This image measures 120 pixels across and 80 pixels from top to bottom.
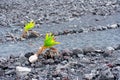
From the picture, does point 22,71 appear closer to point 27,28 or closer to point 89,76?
point 89,76

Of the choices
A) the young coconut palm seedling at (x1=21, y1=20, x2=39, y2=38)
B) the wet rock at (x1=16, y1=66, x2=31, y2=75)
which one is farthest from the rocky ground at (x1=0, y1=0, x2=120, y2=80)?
the young coconut palm seedling at (x1=21, y1=20, x2=39, y2=38)

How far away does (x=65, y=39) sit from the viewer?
4969mm

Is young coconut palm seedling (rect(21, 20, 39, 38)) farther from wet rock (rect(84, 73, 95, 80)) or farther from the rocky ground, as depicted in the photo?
wet rock (rect(84, 73, 95, 80))

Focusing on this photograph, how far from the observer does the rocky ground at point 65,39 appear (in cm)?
283

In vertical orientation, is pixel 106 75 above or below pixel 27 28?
below

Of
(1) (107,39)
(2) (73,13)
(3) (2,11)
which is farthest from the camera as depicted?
(3) (2,11)

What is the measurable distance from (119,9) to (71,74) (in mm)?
4769

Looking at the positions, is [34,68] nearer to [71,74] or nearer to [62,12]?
[71,74]

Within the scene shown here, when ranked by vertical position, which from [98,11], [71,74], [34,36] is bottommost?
[71,74]

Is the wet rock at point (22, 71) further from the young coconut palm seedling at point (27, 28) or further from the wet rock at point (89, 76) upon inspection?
the young coconut palm seedling at point (27, 28)

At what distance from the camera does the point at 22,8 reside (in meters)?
8.33

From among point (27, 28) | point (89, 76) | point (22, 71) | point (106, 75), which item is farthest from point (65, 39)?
point (106, 75)

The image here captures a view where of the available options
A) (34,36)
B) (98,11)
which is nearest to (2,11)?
(98,11)

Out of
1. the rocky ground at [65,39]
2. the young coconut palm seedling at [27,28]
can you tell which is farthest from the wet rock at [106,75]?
the young coconut palm seedling at [27,28]
